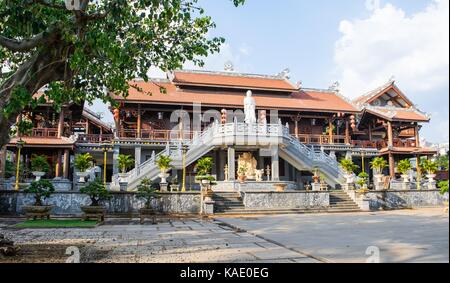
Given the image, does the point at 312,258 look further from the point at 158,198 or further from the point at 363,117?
the point at 363,117

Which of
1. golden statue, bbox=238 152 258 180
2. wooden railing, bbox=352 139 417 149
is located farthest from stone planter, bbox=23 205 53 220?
wooden railing, bbox=352 139 417 149

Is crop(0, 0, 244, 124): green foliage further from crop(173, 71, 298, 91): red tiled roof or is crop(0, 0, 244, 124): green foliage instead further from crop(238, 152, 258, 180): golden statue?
crop(173, 71, 298, 91): red tiled roof

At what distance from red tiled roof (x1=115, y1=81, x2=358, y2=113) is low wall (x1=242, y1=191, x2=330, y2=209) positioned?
838 cm

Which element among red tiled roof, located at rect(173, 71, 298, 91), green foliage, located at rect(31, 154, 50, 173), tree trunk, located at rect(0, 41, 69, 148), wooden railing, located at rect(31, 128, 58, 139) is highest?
red tiled roof, located at rect(173, 71, 298, 91)

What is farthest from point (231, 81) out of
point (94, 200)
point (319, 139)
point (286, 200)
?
point (94, 200)

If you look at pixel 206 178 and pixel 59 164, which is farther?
pixel 59 164

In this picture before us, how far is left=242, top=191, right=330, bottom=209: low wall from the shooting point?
17.8 meters

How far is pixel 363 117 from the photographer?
98.7ft

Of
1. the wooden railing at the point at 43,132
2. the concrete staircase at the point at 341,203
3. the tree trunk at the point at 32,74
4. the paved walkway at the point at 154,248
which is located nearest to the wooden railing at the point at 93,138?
the wooden railing at the point at 43,132

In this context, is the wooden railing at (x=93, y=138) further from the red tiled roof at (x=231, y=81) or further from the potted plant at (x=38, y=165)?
the red tiled roof at (x=231, y=81)

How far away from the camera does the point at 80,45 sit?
590 centimetres

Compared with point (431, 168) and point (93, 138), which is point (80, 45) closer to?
point (93, 138)

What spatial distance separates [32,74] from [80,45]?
Answer: 120 cm
